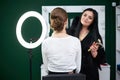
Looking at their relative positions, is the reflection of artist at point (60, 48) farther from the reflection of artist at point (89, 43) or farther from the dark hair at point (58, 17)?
the reflection of artist at point (89, 43)

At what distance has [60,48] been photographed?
196 cm

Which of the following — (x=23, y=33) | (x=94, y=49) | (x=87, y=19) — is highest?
(x=87, y=19)

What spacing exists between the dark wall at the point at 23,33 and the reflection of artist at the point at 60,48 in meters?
1.88

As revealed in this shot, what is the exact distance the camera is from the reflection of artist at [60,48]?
6.46 feet

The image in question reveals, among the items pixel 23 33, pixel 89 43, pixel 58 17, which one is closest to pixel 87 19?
pixel 89 43

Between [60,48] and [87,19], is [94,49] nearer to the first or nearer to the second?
[87,19]

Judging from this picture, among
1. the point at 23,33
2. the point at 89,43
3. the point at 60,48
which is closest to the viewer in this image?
the point at 60,48

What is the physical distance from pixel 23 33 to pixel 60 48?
79.5 inches

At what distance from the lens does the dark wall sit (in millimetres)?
3873

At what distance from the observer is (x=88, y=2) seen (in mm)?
3859

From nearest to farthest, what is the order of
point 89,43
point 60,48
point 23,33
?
point 60,48, point 89,43, point 23,33

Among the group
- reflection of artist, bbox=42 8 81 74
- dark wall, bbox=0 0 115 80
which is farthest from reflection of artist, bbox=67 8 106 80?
dark wall, bbox=0 0 115 80

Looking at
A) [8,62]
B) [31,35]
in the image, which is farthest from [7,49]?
[31,35]

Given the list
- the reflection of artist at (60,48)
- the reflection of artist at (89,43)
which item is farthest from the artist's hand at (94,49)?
the reflection of artist at (60,48)
